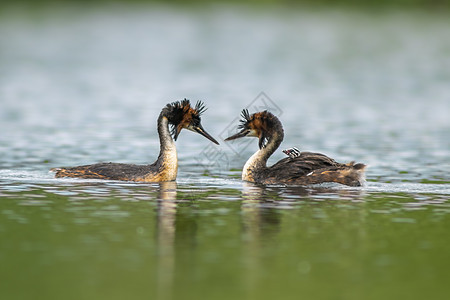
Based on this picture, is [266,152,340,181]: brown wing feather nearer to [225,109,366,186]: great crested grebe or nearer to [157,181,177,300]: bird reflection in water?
[225,109,366,186]: great crested grebe

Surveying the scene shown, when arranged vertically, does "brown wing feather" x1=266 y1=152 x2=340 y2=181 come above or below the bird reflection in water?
above

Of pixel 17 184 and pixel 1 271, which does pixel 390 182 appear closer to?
pixel 17 184

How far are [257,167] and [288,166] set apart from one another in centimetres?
93

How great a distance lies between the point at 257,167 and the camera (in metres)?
20.0

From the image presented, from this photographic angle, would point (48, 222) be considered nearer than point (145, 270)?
No

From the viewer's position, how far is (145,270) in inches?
477

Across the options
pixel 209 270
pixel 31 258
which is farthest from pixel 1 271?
pixel 209 270

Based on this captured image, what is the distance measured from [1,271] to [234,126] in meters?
19.4

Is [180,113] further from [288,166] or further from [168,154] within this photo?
[288,166]

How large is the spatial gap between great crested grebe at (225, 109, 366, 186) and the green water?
1.46ft

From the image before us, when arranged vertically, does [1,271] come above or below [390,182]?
below

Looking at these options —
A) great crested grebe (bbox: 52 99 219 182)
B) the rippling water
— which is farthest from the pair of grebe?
the rippling water

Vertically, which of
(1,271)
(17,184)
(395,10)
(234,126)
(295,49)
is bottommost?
(1,271)

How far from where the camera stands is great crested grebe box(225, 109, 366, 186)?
18875mm
